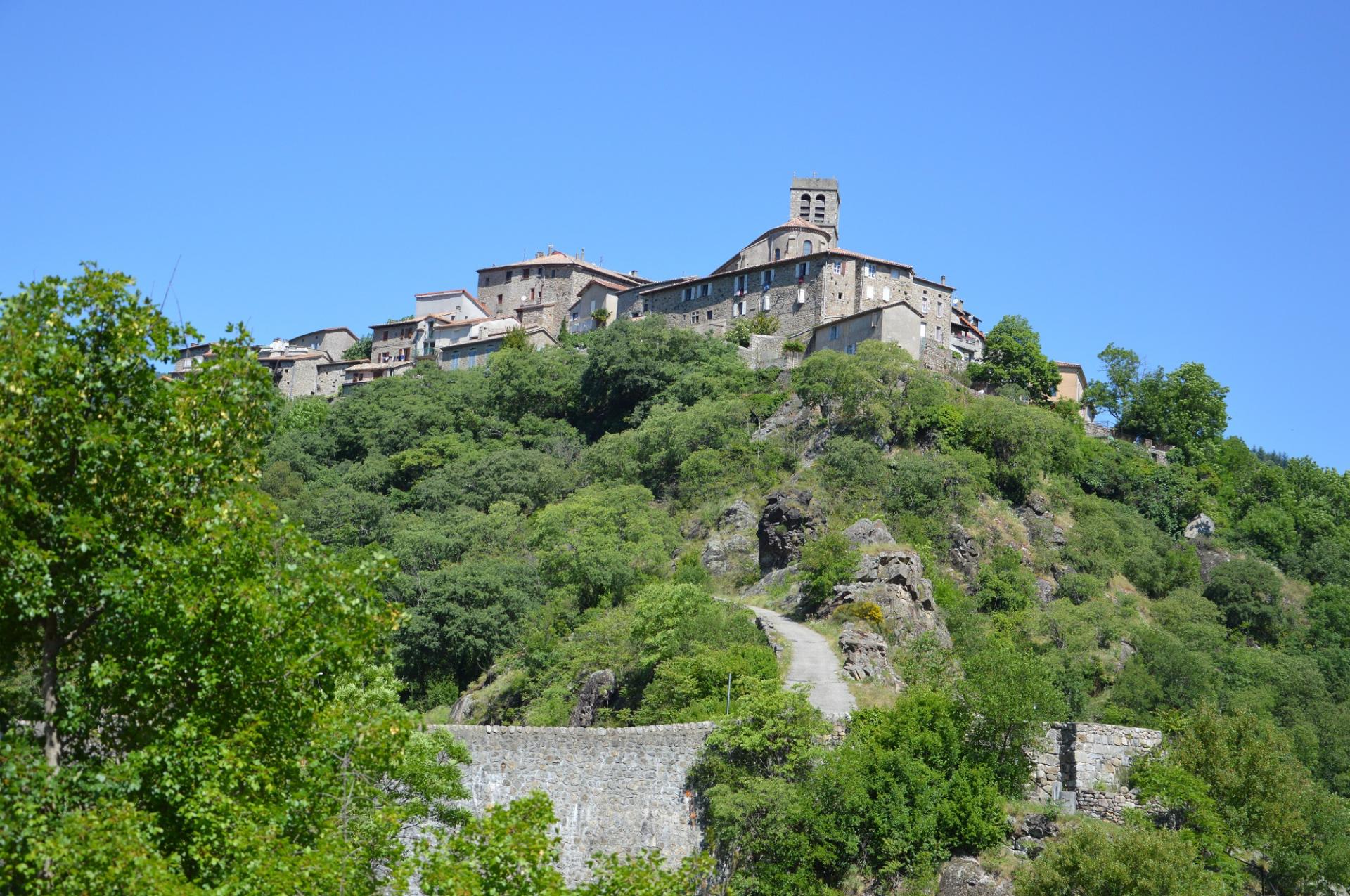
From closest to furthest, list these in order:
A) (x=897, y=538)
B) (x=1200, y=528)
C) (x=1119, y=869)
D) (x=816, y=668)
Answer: (x=1119, y=869), (x=816, y=668), (x=897, y=538), (x=1200, y=528)

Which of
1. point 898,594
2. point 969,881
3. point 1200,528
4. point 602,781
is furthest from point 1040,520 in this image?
point 969,881

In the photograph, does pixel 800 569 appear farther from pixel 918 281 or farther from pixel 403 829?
pixel 918 281

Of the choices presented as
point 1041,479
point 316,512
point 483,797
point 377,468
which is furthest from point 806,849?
point 377,468

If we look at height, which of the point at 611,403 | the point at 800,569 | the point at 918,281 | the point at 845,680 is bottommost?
the point at 845,680

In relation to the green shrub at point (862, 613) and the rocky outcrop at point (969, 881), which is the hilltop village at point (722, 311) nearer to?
the green shrub at point (862, 613)

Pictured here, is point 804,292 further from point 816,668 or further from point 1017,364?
point 816,668

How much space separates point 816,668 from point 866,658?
2061mm

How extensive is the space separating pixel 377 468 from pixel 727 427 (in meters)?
21.1

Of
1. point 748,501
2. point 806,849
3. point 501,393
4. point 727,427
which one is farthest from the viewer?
point 501,393

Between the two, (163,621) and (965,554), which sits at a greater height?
(965,554)

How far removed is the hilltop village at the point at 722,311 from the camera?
283ft

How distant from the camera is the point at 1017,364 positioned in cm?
8444

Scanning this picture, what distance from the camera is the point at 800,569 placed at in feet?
181

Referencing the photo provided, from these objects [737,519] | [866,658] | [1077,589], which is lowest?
[866,658]
